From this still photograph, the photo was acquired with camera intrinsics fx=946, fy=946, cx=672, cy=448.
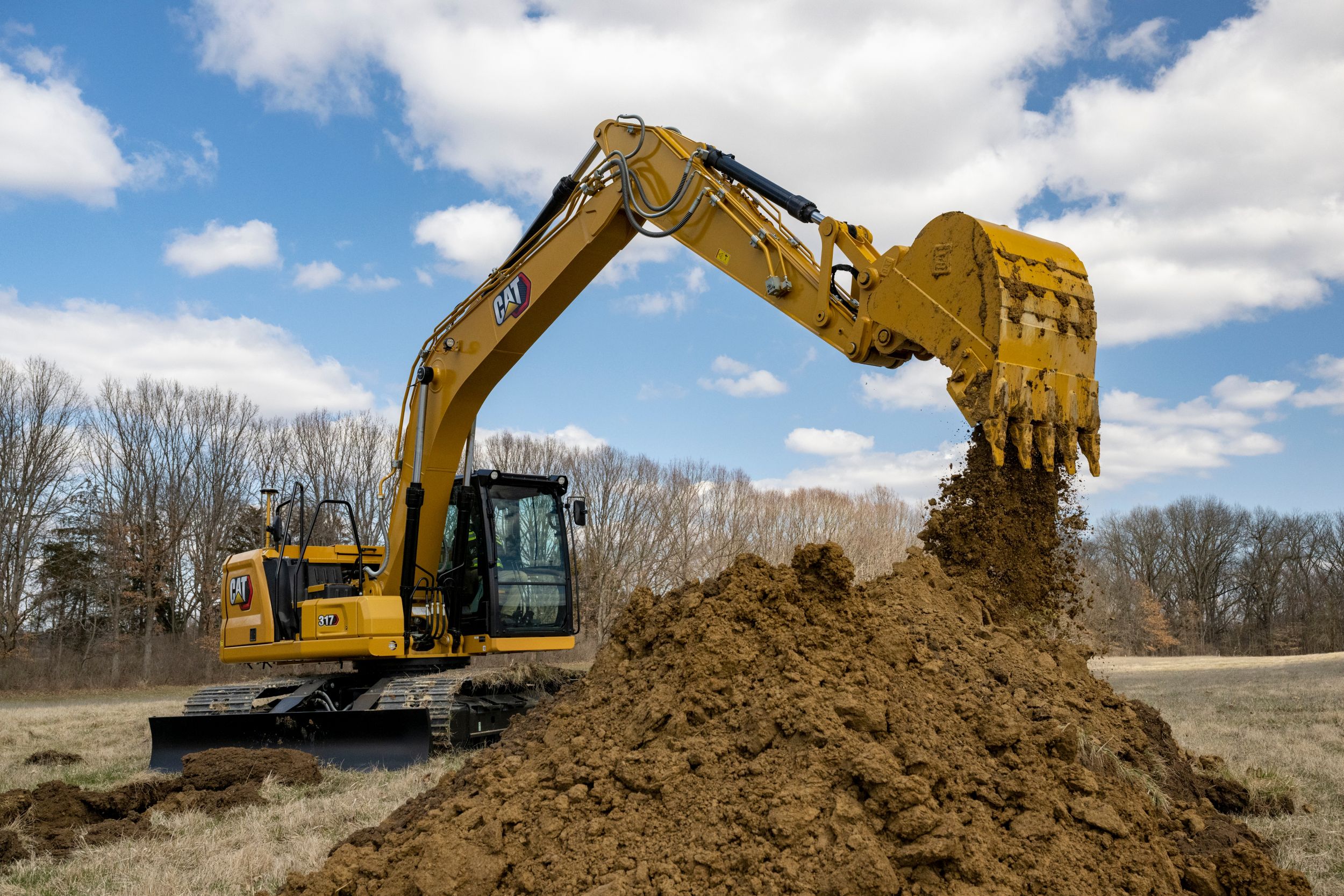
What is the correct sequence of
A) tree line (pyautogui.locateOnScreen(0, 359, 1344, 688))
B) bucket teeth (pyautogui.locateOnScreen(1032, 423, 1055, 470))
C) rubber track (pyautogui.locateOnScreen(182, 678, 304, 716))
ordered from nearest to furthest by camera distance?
bucket teeth (pyautogui.locateOnScreen(1032, 423, 1055, 470)) → rubber track (pyautogui.locateOnScreen(182, 678, 304, 716)) → tree line (pyautogui.locateOnScreen(0, 359, 1344, 688))

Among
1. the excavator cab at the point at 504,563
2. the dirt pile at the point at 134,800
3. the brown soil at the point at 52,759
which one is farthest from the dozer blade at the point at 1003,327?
the brown soil at the point at 52,759

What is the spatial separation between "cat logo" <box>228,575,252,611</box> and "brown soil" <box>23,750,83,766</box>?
1.85 meters

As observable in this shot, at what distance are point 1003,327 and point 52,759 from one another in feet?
28.7

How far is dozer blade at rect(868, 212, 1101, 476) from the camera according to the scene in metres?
4.86

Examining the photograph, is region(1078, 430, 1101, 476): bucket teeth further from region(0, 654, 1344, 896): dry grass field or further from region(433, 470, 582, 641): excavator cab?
region(433, 470, 582, 641): excavator cab

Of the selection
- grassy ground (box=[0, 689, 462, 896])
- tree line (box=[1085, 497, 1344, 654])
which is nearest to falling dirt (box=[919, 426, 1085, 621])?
grassy ground (box=[0, 689, 462, 896])

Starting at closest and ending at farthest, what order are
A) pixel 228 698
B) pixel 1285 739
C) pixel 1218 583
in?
pixel 1285 739 → pixel 228 698 → pixel 1218 583

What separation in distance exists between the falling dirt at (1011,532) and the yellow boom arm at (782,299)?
0.22 meters

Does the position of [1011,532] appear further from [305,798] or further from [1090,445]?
[305,798]

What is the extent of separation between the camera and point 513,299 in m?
8.16

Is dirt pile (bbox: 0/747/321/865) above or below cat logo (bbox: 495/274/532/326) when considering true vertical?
below

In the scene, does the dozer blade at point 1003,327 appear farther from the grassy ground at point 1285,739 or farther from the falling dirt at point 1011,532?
the grassy ground at point 1285,739

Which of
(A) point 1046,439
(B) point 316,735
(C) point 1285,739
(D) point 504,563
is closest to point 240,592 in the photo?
(B) point 316,735

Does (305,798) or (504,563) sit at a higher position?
(504,563)
